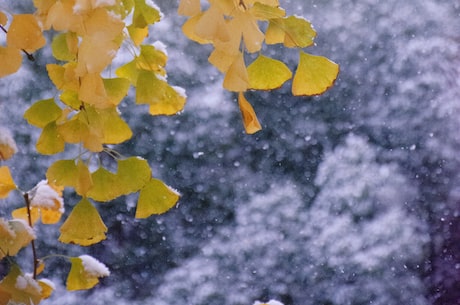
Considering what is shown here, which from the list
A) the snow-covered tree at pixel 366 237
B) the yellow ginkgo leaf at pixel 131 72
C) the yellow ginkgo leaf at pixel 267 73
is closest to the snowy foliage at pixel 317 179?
the snow-covered tree at pixel 366 237

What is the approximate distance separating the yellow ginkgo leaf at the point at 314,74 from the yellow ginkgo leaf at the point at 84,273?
12.3 inches

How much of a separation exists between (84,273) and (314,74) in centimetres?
34

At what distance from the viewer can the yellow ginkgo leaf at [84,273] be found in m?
0.62

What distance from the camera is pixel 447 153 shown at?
2.93 m

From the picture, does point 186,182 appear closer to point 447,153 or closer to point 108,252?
point 108,252

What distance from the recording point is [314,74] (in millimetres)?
433

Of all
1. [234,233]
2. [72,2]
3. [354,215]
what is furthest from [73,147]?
[72,2]

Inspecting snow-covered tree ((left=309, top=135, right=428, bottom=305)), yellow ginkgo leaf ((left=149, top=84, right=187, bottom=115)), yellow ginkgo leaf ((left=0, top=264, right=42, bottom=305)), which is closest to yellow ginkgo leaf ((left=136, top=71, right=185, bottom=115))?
yellow ginkgo leaf ((left=149, top=84, right=187, bottom=115))

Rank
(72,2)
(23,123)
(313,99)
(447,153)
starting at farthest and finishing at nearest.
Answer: (447,153) → (313,99) → (23,123) → (72,2)

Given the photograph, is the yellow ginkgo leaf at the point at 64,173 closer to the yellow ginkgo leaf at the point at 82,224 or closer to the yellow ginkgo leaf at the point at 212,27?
the yellow ginkgo leaf at the point at 82,224

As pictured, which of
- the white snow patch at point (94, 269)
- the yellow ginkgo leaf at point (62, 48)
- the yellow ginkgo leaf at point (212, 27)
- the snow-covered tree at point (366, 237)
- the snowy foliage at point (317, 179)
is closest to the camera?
the yellow ginkgo leaf at point (212, 27)

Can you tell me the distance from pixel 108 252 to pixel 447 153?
170 cm

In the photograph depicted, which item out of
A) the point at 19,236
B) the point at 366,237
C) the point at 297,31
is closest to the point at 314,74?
the point at 297,31

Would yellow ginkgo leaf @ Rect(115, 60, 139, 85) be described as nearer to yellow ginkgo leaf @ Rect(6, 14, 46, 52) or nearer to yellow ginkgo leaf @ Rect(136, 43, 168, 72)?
yellow ginkgo leaf @ Rect(136, 43, 168, 72)
